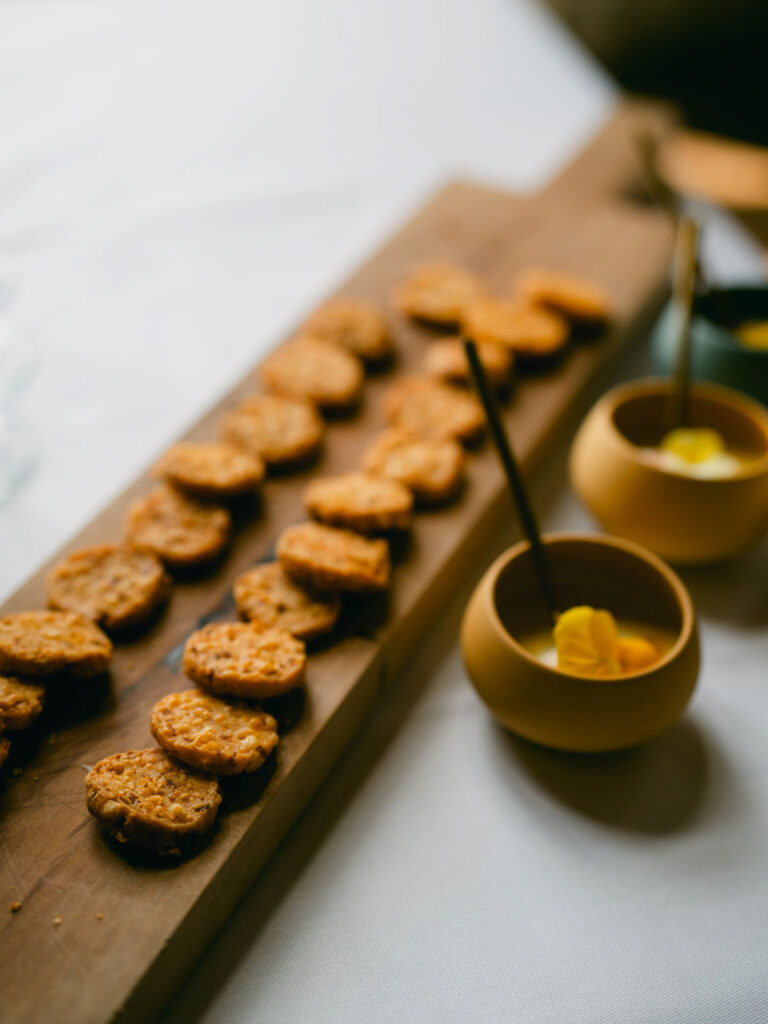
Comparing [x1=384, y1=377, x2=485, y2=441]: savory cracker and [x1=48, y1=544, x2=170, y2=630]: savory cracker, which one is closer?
[x1=48, y1=544, x2=170, y2=630]: savory cracker

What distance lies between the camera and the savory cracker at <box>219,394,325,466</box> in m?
1.11

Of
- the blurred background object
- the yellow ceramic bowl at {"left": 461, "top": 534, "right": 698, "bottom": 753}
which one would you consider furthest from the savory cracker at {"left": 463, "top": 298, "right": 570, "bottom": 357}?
the blurred background object

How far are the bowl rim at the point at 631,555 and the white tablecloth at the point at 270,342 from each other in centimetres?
14

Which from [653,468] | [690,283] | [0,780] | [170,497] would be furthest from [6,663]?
[690,283]

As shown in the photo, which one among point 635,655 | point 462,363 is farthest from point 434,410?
point 635,655

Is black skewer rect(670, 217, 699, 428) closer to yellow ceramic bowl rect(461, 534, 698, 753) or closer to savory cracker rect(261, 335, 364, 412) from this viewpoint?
yellow ceramic bowl rect(461, 534, 698, 753)

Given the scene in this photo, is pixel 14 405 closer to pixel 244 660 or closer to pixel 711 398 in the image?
pixel 244 660

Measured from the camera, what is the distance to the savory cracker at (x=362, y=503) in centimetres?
100

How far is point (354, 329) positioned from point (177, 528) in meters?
0.43

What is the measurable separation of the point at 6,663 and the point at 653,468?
655 millimetres

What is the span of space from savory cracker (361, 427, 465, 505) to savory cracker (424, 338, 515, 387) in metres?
0.13

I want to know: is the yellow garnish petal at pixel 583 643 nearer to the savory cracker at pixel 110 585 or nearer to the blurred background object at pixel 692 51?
the savory cracker at pixel 110 585

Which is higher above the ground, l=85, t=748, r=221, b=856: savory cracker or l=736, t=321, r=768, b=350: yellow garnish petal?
l=85, t=748, r=221, b=856: savory cracker

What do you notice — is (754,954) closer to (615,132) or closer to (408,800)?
(408,800)
